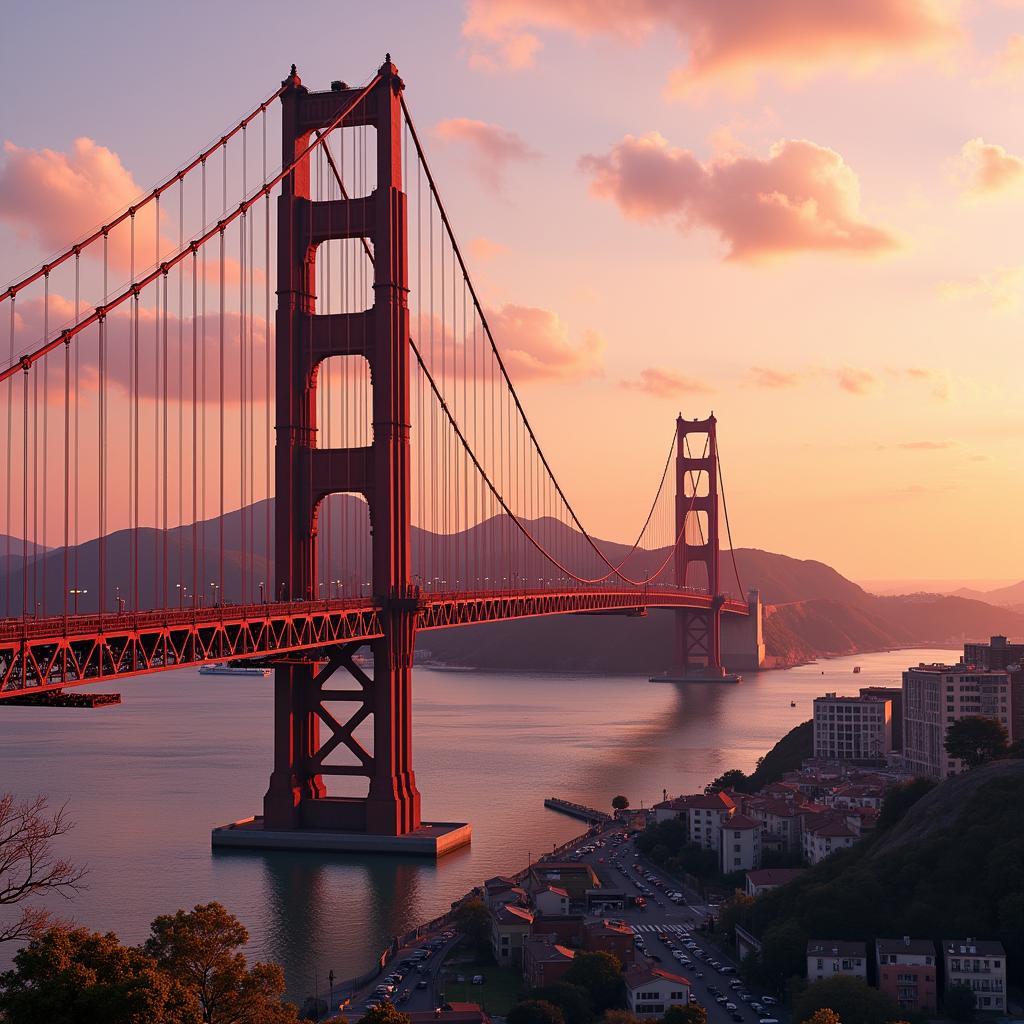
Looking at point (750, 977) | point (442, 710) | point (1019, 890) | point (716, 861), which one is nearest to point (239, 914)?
Result: point (750, 977)

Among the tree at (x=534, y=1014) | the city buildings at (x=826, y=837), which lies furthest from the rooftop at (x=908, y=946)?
the city buildings at (x=826, y=837)

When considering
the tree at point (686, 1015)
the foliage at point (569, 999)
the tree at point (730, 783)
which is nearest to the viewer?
the tree at point (686, 1015)

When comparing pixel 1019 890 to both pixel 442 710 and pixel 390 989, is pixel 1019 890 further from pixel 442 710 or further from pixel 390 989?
pixel 442 710

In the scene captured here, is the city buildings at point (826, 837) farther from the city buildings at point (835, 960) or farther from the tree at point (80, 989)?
the tree at point (80, 989)

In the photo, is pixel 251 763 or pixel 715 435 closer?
pixel 251 763

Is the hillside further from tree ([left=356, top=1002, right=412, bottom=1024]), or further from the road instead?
tree ([left=356, top=1002, right=412, bottom=1024])

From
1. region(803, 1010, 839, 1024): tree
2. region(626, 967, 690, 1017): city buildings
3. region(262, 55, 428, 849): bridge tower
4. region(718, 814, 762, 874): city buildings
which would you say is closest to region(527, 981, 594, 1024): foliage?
region(626, 967, 690, 1017): city buildings
